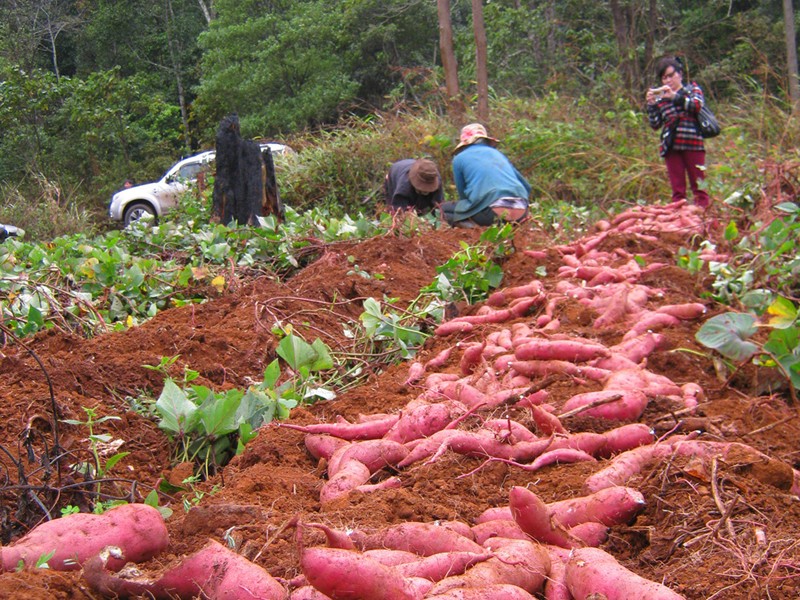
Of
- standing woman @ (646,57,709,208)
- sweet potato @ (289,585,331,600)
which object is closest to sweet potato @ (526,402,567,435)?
sweet potato @ (289,585,331,600)

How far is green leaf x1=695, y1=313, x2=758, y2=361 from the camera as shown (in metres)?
2.71

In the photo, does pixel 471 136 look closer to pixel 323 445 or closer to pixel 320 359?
pixel 320 359

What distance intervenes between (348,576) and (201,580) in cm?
26

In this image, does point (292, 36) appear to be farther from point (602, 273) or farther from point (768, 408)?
point (768, 408)

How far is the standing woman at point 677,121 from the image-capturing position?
6559mm

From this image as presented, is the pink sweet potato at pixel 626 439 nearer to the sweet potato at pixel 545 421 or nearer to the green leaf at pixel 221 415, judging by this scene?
the sweet potato at pixel 545 421

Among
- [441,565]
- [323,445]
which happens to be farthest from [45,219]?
[441,565]

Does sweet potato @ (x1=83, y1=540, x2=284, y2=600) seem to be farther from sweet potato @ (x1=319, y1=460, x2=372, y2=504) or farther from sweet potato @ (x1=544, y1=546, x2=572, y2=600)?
sweet potato @ (x1=319, y1=460, x2=372, y2=504)

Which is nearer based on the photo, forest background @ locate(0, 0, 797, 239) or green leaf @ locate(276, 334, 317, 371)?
green leaf @ locate(276, 334, 317, 371)

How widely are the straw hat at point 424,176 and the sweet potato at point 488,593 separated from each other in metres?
6.36

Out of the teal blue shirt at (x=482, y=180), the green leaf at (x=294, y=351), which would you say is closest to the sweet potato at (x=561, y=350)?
the green leaf at (x=294, y=351)

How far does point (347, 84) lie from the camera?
21422 millimetres

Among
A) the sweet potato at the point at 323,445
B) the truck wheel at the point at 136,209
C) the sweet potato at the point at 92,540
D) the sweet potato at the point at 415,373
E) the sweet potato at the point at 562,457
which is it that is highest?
the sweet potato at the point at 92,540

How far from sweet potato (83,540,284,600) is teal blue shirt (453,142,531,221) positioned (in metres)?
5.41
